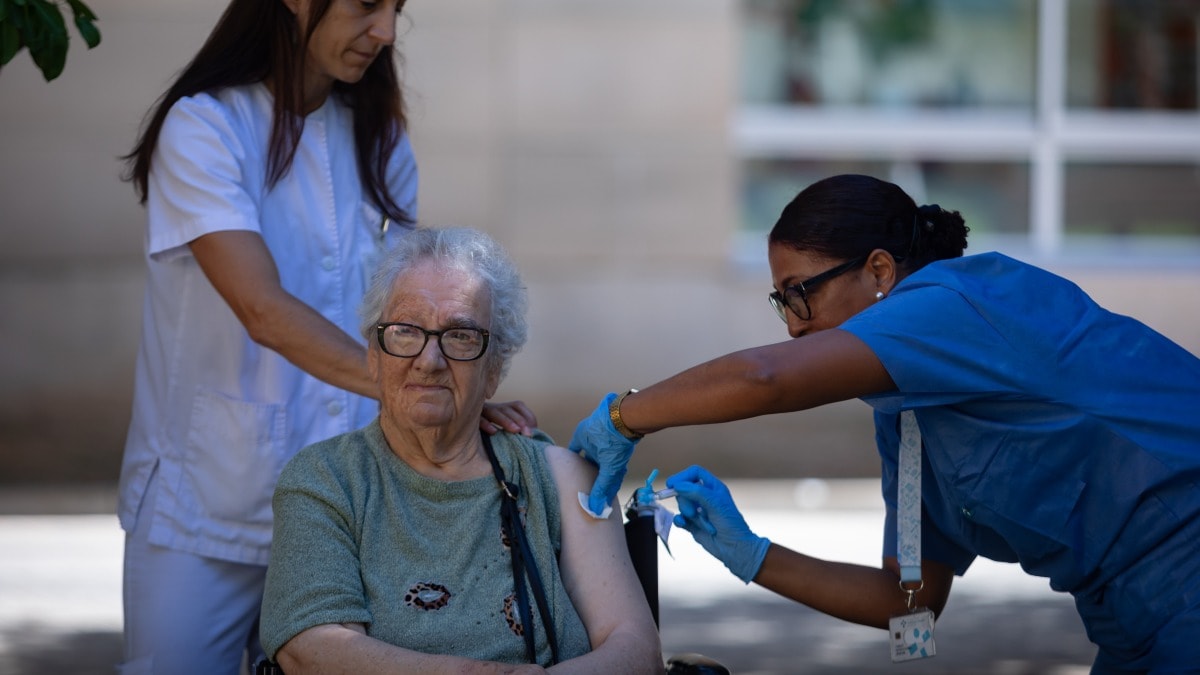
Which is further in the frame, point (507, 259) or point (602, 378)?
point (602, 378)

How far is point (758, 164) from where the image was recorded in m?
9.21

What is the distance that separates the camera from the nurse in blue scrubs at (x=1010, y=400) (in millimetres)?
2514

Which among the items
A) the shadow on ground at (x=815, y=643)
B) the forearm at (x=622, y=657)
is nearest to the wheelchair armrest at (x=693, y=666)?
the forearm at (x=622, y=657)

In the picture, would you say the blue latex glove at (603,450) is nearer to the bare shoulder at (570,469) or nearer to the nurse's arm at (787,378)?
the bare shoulder at (570,469)

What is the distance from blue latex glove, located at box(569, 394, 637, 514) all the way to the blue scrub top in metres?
0.49

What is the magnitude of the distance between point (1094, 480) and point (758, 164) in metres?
6.71

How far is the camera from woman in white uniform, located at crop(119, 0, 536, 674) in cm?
297

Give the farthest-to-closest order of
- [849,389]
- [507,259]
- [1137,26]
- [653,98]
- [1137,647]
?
[1137,26] < [653,98] < [507,259] < [1137,647] < [849,389]

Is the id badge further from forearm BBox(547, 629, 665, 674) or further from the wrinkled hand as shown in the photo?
the wrinkled hand

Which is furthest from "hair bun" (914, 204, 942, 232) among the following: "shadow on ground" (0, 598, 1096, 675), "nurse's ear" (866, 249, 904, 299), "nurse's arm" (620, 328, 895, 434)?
"shadow on ground" (0, 598, 1096, 675)

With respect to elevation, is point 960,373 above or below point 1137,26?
below

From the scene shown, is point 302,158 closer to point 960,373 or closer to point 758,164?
point 960,373

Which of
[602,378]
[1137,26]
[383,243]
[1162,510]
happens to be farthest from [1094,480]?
[1137,26]

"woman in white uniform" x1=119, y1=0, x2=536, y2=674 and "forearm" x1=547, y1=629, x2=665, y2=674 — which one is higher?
"woman in white uniform" x1=119, y1=0, x2=536, y2=674
